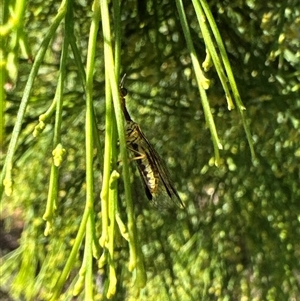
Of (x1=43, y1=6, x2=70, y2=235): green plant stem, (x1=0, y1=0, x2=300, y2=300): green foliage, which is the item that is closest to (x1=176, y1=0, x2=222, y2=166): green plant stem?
(x1=43, y1=6, x2=70, y2=235): green plant stem

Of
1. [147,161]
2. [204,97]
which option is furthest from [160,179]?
[204,97]

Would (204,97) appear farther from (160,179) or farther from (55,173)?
(160,179)

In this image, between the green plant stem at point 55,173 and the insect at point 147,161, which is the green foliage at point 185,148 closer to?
the insect at point 147,161

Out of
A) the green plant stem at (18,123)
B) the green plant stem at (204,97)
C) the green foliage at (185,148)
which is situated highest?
the green plant stem at (18,123)

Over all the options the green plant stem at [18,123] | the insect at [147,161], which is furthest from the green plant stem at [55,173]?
the insect at [147,161]

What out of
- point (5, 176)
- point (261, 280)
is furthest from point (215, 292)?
point (5, 176)

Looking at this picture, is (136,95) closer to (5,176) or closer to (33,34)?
(33,34)
